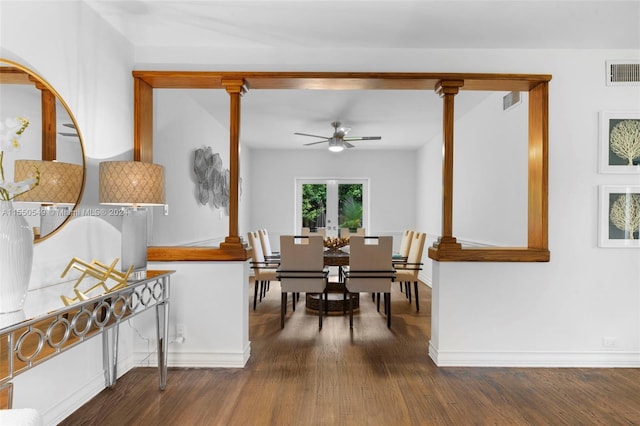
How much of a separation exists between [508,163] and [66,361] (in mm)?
4251

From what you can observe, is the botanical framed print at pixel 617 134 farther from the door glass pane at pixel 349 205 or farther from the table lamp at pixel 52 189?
the door glass pane at pixel 349 205

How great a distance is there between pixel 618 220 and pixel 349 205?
519 centimetres

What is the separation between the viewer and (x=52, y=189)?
6.92 ft

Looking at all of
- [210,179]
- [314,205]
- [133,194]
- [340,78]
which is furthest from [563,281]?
[314,205]

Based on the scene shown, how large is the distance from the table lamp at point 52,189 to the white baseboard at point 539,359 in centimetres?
283

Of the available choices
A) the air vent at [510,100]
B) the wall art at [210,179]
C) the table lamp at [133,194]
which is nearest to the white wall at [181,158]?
the wall art at [210,179]

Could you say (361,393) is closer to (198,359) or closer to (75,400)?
(198,359)

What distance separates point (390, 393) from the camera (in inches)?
103

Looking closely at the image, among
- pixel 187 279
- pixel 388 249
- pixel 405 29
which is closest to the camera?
pixel 405 29

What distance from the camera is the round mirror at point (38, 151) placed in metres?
1.79

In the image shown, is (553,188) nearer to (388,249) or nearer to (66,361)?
(388,249)

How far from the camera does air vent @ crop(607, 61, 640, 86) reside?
3.12 metres

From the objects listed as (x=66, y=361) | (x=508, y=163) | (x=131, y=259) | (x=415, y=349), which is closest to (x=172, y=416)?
(x=66, y=361)

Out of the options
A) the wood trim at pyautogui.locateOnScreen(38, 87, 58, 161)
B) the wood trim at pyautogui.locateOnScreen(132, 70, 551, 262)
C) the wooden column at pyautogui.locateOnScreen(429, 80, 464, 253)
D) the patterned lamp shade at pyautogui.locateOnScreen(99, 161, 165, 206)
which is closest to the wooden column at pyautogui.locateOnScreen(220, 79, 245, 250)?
the wood trim at pyautogui.locateOnScreen(132, 70, 551, 262)
